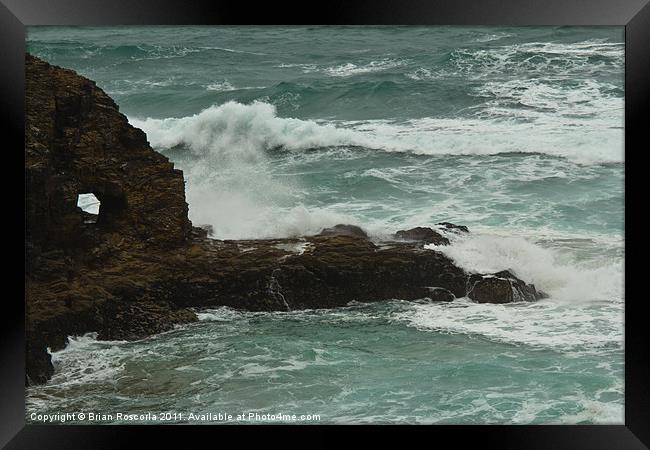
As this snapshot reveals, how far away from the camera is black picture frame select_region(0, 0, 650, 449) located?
5551 millimetres

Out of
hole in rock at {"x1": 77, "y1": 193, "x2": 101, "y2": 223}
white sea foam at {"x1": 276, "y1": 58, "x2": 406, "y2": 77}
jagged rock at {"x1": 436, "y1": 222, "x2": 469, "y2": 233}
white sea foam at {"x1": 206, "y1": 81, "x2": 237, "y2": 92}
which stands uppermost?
white sea foam at {"x1": 276, "y1": 58, "x2": 406, "y2": 77}

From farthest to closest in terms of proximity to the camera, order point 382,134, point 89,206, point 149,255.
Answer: point 149,255, point 89,206, point 382,134

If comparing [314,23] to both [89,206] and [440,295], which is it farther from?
[89,206]

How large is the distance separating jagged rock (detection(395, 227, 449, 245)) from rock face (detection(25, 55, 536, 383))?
1cm

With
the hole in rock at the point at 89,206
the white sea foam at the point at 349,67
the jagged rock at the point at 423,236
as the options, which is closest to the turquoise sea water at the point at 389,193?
the white sea foam at the point at 349,67

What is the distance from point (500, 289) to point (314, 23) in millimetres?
2932

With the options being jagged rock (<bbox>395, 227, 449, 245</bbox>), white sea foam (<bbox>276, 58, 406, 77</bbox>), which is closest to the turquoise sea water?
white sea foam (<bbox>276, 58, 406, 77</bbox>)

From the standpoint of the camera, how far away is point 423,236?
22.0 ft

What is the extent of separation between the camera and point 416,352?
20.4 ft

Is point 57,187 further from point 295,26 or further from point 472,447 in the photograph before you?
point 472,447

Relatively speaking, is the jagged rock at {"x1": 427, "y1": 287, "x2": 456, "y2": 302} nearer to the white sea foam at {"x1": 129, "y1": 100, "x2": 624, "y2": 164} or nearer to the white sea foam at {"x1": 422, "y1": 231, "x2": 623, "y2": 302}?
the white sea foam at {"x1": 422, "y1": 231, "x2": 623, "y2": 302}

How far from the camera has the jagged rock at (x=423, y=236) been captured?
6.59 m

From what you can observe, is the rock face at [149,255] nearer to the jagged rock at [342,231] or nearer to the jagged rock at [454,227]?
the jagged rock at [342,231]

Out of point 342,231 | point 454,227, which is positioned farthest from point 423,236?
point 342,231
